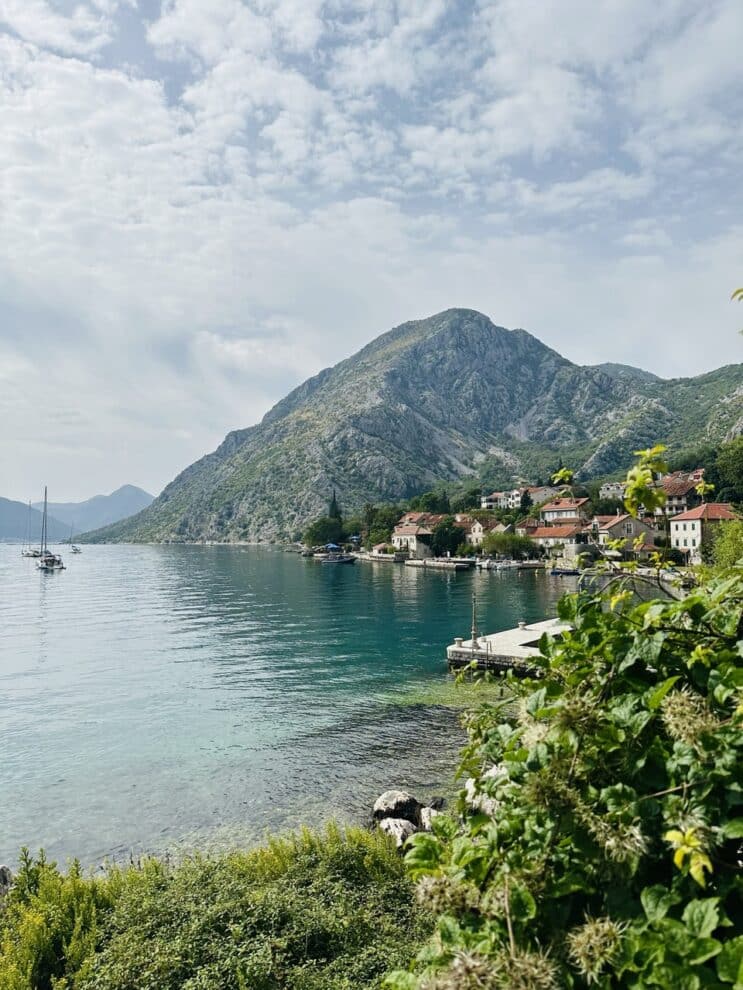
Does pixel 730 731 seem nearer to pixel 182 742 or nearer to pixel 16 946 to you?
pixel 16 946

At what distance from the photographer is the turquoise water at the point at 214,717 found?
19188mm

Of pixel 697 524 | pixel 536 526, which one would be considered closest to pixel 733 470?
pixel 697 524

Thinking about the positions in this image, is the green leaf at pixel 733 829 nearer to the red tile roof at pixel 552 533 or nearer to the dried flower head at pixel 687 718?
the dried flower head at pixel 687 718

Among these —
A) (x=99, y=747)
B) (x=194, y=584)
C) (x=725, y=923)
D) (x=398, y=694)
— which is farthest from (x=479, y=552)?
(x=725, y=923)

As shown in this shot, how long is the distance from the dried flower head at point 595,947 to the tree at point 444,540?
13360 cm

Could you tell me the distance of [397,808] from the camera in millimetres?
A: 16797

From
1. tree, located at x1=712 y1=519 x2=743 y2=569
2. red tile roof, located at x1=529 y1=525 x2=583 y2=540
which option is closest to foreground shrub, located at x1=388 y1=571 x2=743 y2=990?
tree, located at x1=712 y1=519 x2=743 y2=569

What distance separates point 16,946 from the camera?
30.0 ft

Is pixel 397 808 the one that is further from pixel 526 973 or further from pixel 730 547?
pixel 730 547

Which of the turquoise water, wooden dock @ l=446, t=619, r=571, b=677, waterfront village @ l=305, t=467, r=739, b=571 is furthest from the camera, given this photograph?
waterfront village @ l=305, t=467, r=739, b=571

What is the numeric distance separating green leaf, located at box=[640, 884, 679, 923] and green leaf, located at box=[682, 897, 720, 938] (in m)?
0.07

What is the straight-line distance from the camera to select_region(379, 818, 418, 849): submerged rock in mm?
14553

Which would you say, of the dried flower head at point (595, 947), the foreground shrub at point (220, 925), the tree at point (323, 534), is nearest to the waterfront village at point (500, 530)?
the tree at point (323, 534)

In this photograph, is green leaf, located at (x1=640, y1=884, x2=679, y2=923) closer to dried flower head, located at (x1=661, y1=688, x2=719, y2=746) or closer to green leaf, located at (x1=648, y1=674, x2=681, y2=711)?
dried flower head, located at (x1=661, y1=688, x2=719, y2=746)
